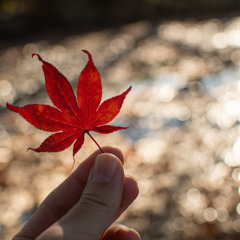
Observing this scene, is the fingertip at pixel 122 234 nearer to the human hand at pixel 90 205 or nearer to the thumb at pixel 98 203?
the human hand at pixel 90 205

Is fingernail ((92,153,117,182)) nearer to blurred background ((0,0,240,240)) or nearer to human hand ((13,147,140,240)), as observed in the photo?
human hand ((13,147,140,240))

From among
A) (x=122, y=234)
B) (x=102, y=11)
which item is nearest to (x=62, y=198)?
(x=122, y=234)

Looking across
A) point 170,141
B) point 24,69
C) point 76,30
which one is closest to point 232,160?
point 170,141

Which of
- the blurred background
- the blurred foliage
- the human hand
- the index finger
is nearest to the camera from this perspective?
A: the human hand

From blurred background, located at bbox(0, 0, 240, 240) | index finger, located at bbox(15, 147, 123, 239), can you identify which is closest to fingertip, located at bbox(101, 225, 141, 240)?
index finger, located at bbox(15, 147, 123, 239)

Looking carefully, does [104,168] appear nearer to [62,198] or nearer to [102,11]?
[62,198]

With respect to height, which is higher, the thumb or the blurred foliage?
the blurred foliage

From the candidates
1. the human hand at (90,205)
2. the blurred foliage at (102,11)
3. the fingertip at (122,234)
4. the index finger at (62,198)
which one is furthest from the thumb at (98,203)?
the blurred foliage at (102,11)
